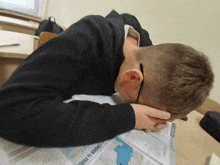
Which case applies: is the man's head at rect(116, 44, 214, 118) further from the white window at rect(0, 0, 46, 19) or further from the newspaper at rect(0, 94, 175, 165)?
the white window at rect(0, 0, 46, 19)

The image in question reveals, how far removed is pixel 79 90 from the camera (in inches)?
20.2

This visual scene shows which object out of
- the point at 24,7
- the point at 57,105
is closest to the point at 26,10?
the point at 24,7

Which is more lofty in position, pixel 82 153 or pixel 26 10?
pixel 26 10

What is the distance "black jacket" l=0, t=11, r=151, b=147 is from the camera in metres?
0.29

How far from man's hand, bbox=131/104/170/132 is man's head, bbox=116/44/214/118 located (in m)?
0.02

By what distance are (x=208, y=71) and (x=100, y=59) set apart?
36cm

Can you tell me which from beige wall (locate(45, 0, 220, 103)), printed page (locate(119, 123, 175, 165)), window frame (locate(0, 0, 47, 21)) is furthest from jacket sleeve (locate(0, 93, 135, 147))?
window frame (locate(0, 0, 47, 21))

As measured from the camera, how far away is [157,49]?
0.41 metres

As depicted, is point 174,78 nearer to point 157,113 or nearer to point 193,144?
point 157,113

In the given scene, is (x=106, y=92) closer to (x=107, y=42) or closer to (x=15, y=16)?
(x=107, y=42)

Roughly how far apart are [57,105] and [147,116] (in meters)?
0.31

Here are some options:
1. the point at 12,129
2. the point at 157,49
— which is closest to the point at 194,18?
the point at 157,49

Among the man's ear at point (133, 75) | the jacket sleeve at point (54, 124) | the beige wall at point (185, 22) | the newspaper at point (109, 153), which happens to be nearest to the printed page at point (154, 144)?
the newspaper at point (109, 153)

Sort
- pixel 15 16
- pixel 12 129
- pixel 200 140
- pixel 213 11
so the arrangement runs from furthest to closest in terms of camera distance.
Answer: pixel 15 16 → pixel 213 11 → pixel 200 140 → pixel 12 129
